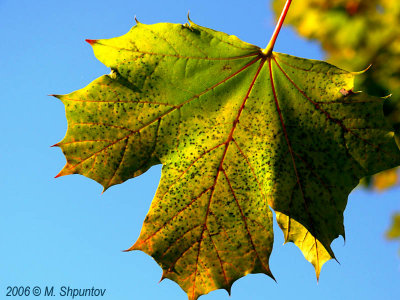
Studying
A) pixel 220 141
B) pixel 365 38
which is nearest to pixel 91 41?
pixel 220 141

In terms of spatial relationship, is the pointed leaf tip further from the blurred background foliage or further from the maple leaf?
the blurred background foliage

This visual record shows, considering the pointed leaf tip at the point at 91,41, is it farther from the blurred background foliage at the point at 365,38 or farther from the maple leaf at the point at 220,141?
the blurred background foliage at the point at 365,38

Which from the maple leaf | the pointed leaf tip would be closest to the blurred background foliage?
the maple leaf

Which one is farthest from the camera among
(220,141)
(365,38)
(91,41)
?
(365,38)

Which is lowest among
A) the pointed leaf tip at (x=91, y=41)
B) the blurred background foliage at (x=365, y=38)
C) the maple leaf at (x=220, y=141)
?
the maple leaf at (x=220, y=141)

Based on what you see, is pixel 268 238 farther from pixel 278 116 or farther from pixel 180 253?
pixel 278 116

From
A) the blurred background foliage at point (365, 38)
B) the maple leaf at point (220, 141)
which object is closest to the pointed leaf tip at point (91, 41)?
the maple leaf at point (220, 141)

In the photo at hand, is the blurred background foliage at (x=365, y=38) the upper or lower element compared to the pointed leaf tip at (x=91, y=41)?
upper

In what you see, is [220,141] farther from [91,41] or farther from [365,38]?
[365,38]
